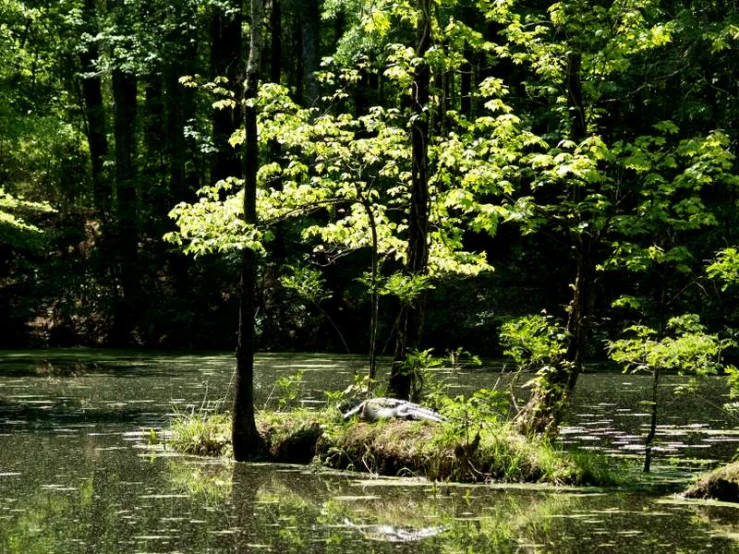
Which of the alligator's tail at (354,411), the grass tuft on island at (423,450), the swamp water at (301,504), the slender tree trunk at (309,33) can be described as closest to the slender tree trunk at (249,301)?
the grass tuft on island at (423,450)

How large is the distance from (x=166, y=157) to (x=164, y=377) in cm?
1935

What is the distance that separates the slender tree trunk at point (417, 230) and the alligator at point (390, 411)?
22.6 inches

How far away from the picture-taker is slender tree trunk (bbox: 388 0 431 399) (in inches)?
434

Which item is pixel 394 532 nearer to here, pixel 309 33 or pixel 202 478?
pixel 202 478

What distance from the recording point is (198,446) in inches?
428

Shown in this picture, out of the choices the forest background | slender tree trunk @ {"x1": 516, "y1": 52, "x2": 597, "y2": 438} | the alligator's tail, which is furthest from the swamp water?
the forest background

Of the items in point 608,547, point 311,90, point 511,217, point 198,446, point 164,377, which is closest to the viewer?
point 608,547

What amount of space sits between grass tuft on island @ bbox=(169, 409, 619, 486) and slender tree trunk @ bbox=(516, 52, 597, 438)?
35cm

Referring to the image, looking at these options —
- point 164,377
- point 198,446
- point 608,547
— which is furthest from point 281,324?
point 608,547

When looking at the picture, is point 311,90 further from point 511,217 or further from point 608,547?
point 608,547

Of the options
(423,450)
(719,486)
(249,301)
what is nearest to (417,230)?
(249,301)

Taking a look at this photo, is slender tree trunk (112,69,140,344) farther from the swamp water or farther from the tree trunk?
the swamp water

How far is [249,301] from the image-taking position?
1045 centimetres

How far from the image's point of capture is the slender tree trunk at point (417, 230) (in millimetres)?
11016
